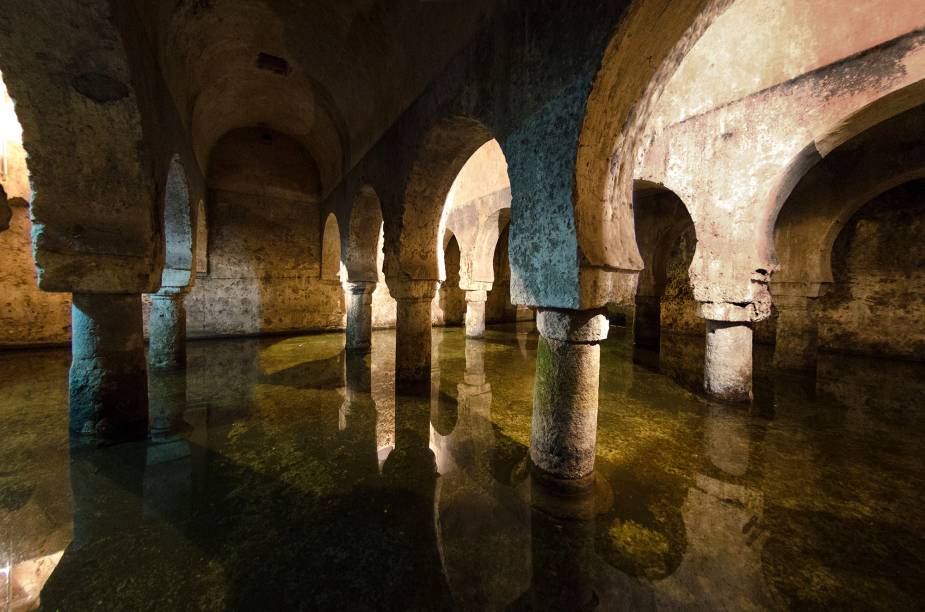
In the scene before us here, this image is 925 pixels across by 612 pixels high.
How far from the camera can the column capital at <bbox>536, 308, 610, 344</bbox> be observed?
2.56m

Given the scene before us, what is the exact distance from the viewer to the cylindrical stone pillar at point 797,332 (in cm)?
607

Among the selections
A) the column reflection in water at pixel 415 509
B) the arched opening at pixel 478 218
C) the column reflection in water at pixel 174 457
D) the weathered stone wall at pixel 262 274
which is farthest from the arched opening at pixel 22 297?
the column reflection in water at pixel 415 509

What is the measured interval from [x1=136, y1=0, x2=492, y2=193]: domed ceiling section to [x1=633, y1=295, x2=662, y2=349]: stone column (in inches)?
277

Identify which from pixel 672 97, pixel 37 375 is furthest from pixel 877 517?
pixel 37 375

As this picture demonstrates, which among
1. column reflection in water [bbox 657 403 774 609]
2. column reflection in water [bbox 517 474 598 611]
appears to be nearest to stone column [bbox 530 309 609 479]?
column reflection in water [bbox 517 474 598 611]

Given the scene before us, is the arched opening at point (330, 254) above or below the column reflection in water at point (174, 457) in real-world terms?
above

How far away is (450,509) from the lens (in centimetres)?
246

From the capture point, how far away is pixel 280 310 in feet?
31.7

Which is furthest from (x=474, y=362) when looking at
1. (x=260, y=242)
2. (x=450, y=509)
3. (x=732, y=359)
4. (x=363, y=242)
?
(x=260, y=242)

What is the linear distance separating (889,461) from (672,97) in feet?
15.0

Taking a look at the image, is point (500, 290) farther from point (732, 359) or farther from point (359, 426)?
point (359, 426)

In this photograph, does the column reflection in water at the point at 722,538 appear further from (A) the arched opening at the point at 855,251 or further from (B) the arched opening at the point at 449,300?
(B) the arched opening at the point at 449,300

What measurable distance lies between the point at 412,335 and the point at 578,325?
10.1ft

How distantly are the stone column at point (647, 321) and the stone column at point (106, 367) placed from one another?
30.0 feet
